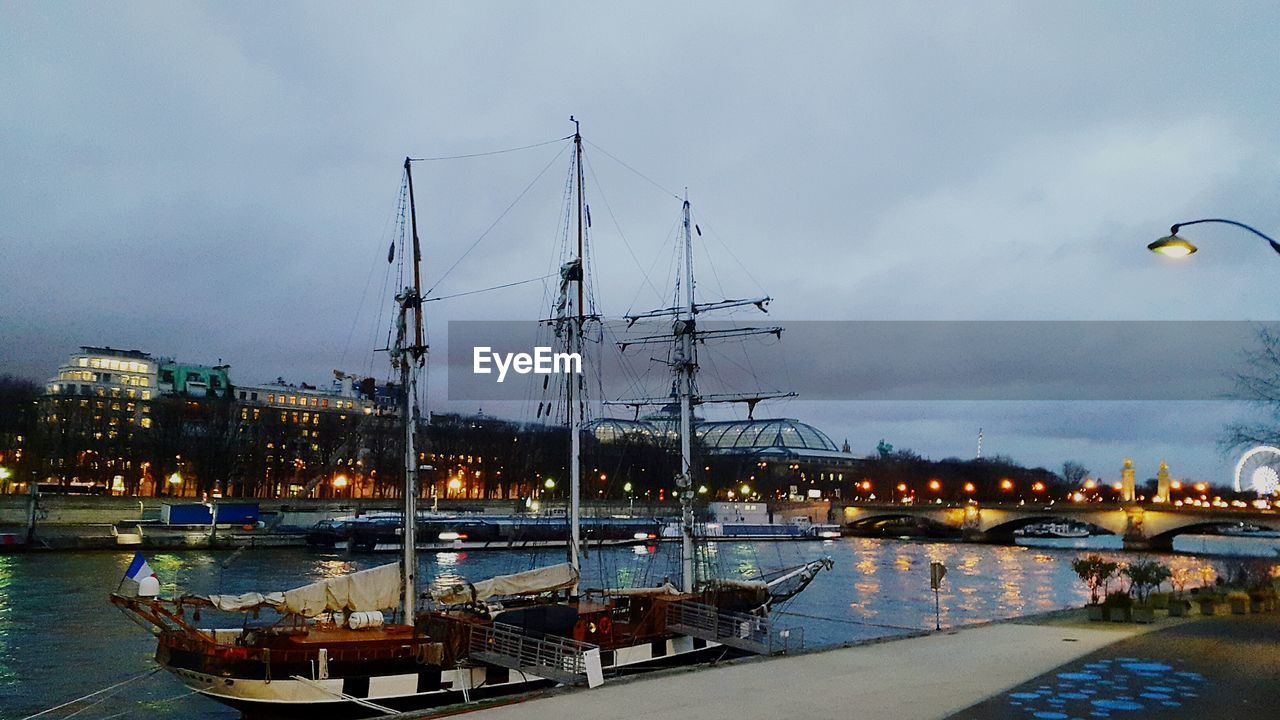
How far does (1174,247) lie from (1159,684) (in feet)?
37.7

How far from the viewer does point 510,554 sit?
351ft

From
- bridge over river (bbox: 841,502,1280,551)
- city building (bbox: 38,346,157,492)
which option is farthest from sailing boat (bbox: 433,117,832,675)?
city building (bbox: 38,346,157,492)

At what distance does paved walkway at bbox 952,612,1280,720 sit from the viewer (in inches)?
755

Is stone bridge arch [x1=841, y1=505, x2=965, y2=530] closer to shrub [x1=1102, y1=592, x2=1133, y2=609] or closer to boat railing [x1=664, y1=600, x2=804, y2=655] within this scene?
shrub [x1=1102, y1=592, x2=1133, y2=609]

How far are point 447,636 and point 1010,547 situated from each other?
437ft

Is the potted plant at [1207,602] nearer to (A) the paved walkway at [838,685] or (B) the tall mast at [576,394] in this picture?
(A) the paved walkway at [838,685]

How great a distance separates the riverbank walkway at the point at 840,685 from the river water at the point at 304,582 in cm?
1677

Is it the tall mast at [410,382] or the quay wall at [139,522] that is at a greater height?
the tall mast at [410,382]

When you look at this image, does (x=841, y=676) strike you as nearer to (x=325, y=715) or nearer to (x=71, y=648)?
(x=325, y=715)

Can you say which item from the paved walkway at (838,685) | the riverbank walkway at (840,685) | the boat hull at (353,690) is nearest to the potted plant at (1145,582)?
the riverbank walkway at (840,685)

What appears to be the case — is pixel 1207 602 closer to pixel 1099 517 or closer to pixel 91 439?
pixel 1099 517

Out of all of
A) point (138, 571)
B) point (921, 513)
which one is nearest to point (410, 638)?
point (138, 571)

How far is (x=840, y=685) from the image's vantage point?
22.2 meters

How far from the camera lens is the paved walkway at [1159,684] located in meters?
19.2
